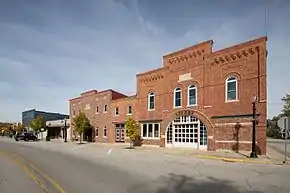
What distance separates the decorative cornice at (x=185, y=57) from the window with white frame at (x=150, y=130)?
6.98 meters

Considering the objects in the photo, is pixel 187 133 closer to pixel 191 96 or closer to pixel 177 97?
pixel 191 96

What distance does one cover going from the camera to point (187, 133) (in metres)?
32.4

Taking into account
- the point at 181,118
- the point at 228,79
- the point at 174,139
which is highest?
the point at 228,79

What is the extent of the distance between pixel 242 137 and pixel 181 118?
25.2 ft

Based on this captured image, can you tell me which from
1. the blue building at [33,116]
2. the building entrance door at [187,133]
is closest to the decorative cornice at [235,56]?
the building entrance door at [187,133]

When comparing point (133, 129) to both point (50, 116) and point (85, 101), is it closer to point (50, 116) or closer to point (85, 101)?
point (85, 101)

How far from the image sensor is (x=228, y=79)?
94.7 ft

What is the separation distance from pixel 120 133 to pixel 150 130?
790 centimetres

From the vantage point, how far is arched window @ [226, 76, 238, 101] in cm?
2815

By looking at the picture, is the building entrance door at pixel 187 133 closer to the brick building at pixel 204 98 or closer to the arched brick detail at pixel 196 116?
the brick building at pixel 204 98

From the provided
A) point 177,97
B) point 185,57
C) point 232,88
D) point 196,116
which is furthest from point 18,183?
point 185,57

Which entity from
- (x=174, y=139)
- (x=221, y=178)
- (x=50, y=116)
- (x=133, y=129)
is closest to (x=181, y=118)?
(x=174, y=139)

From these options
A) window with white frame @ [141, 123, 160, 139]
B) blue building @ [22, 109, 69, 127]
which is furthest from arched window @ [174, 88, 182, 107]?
blue building @ [22, 109, 69, 127]

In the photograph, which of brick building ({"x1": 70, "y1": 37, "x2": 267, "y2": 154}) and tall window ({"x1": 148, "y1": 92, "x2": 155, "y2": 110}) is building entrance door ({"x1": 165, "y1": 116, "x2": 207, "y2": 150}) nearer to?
brick building ({"x1": 70, "y1": 37, "x2": 267, "y2": 154})
